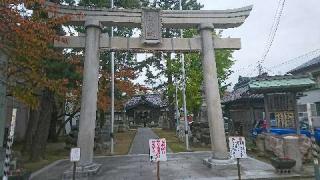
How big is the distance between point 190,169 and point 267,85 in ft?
23.6

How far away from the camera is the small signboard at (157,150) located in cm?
1042

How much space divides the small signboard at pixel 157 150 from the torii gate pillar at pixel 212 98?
199 inches

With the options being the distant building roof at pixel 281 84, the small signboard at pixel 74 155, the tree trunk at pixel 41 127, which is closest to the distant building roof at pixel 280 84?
the distant building roof at pixel 281 84

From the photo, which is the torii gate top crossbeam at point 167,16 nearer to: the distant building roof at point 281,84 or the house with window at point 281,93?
the distant building roof at point 281,84

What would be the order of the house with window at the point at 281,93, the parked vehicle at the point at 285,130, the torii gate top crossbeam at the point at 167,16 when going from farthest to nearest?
the parked vehicle at the point at 285,130, the house with window at the point at 281,93, the torii gate top crossbeam at the point at 167,16

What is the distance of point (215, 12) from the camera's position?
16.0 m

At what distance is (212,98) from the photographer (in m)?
15.1

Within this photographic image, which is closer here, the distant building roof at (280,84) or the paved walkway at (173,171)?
the paved walkway at (173,171)

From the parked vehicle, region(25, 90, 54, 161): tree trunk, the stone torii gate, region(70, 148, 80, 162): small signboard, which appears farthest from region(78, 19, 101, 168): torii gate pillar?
the parked vehicle

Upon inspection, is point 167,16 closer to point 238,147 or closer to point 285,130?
point 238,147

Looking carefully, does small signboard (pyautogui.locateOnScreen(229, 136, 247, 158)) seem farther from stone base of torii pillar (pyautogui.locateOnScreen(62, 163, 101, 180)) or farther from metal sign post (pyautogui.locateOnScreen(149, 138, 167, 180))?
stone base of torii pillar (pyautogui.locateOnScreen(62, 163, 101, 180))

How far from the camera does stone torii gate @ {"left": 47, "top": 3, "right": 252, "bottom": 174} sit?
48.0 feet

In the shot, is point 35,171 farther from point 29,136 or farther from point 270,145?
point 270,145

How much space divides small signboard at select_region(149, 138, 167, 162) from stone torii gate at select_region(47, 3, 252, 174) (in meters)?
4.68
